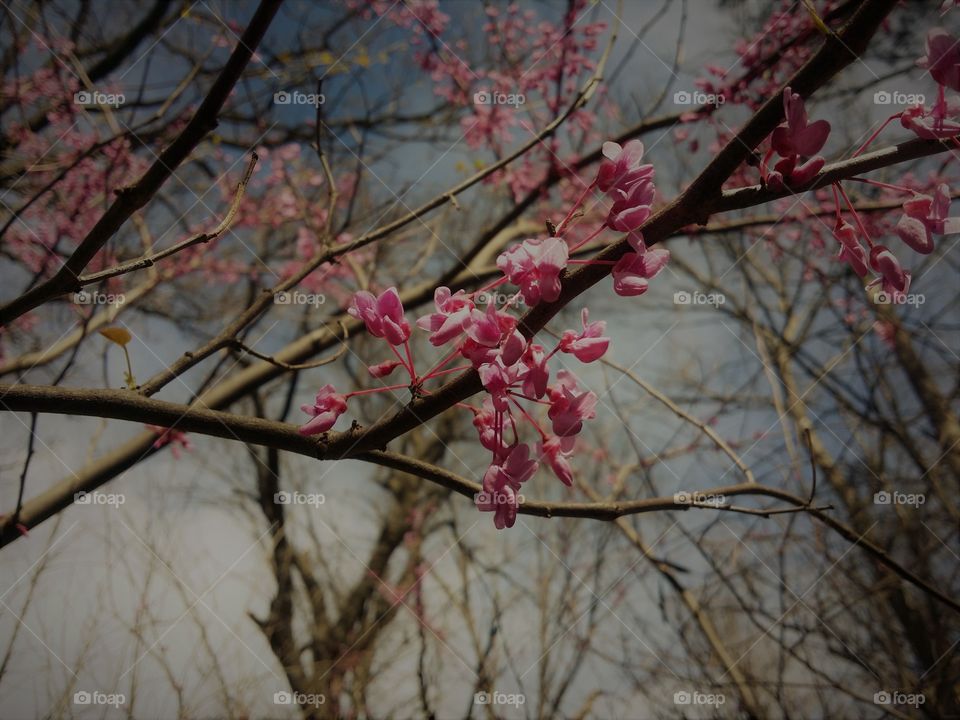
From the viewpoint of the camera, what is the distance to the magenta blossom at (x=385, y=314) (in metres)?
0.96

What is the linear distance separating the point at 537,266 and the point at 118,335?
109cm

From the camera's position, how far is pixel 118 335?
136 centimetres

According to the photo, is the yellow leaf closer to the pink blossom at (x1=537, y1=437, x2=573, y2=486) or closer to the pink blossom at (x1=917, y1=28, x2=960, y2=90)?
the pink blossom at (x1=537, y1=437, x2=573, y2=486)

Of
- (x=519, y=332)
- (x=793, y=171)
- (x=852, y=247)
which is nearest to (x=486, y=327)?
(x=519, y=332)

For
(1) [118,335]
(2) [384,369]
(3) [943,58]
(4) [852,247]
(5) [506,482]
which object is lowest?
(5) [506,482]

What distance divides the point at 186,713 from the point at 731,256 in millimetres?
4739

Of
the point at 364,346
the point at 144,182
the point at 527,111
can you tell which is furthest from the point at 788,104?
the point at 364,346

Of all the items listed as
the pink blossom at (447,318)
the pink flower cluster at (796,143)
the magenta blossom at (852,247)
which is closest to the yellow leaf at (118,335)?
the pink blossom at (447,318)

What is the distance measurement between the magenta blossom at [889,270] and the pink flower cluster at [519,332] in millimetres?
377

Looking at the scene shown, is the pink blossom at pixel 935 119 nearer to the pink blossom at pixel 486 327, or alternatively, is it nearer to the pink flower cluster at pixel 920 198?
the pink flower cluster at pixel 920 198

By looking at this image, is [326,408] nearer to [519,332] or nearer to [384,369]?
[384,369]

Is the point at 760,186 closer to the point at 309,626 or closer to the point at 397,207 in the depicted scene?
the point at 397,207

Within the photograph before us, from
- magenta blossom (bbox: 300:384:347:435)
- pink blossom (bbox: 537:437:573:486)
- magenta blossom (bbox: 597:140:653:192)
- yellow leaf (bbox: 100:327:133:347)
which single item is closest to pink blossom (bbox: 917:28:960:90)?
magenta blossom (bbox: 597:140:653:192)

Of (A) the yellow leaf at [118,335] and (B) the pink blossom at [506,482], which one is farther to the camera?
(A) the yellow leaf at [118,335]
